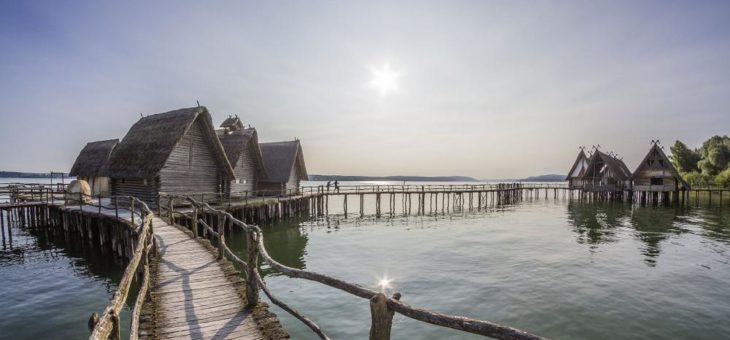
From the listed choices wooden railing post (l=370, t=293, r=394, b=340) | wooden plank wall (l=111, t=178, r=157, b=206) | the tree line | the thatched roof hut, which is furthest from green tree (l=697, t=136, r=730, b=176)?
wooden railing post (l=370, t=293, r=394, b=340)

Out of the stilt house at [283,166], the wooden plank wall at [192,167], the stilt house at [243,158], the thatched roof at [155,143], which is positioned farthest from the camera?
the stilt house at [283,166]

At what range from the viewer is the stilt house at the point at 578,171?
54.9 meters

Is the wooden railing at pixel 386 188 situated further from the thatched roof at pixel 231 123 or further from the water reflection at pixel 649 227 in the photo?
the water reflection at pixel 649 227

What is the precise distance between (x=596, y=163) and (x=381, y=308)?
5825cm

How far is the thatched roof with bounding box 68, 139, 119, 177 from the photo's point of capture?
31.5m

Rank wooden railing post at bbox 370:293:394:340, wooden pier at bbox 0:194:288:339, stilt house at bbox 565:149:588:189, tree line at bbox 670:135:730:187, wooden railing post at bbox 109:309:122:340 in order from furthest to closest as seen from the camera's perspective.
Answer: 1. tree line at bbox 670:135:730:187
2. stilt house at bbox 565:149:588:189
3. wooden pier at bbox 0:194:288:339
4. wooden railing post at bbox 370:293:394:340
5. wooden railing post at bbox 109:309:122:340

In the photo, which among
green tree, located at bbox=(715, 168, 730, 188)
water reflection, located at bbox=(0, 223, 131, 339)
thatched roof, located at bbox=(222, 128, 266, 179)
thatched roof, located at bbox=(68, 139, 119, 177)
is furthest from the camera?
green tree, located at bbox=(715, 168, 730, 188)

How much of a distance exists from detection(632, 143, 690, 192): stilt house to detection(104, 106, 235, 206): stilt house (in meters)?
48.5

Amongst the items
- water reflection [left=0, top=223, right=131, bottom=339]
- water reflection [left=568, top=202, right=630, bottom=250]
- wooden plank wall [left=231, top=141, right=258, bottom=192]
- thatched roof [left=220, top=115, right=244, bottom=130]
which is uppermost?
thatched roof [left=220, top=115, right=244, bottom=130]

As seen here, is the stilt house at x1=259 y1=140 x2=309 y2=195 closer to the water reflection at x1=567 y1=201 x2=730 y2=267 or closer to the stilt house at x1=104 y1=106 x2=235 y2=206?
the stilt house at x1=104 y1=106 x2=235 y2=206

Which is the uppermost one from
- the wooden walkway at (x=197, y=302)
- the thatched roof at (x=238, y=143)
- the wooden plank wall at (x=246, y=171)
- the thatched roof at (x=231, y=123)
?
the thatched roof at (x=231, y=123)

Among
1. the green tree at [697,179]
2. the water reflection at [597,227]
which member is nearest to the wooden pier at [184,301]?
the water reflection at [597,227]

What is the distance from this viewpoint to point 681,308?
10914 millimetres

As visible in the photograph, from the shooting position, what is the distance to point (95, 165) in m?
31.7
